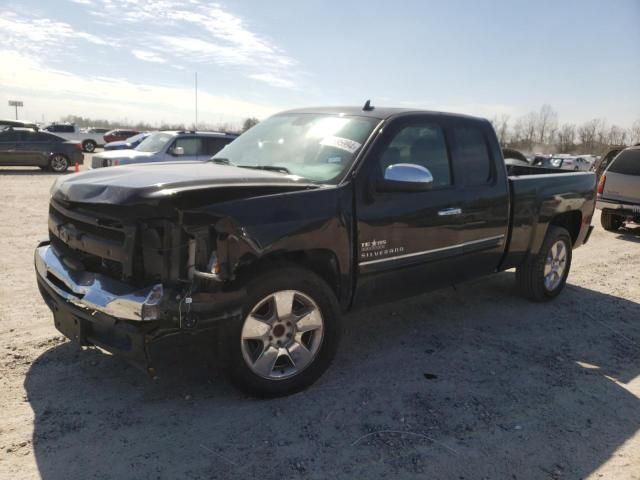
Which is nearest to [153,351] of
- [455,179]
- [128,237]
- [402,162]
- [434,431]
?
[128,237]

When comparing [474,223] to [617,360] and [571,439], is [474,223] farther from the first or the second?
[571,439]

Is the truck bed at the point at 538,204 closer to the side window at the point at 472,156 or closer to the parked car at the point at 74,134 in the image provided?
the side window at the point at 472,156

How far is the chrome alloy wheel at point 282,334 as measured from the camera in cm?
321

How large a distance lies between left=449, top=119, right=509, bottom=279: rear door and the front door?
0.12 metres

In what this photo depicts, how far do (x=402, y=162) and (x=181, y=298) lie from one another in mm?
2070

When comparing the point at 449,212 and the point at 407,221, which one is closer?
the point at 407,221

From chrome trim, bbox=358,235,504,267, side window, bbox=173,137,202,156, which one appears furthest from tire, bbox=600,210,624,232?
side window, bbox=173,137,202,156

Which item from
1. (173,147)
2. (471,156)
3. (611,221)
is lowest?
(611,221)

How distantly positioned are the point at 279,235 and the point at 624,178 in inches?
378

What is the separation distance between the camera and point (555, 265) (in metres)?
5.86

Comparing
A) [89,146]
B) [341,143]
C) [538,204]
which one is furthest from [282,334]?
[89,146]

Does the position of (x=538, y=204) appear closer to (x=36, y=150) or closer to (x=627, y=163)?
(x=627, y=163)

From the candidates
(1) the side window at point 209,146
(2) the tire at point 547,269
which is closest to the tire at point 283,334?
(2) the tire at point 547,269

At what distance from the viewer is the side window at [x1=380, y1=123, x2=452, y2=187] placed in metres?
3.98
